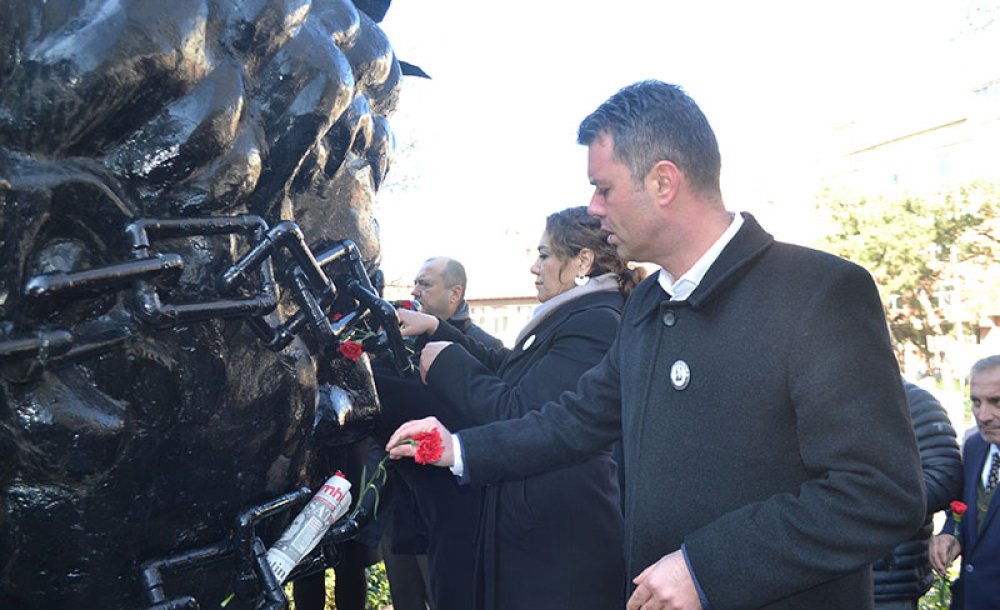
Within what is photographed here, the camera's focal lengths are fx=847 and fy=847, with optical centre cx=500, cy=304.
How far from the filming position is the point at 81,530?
6.40 ft

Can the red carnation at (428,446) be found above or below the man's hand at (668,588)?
above

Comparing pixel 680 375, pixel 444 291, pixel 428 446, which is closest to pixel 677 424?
pixel 680 375

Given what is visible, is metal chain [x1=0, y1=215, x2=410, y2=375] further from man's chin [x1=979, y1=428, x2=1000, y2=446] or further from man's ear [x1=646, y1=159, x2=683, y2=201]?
man's chin [x1=979, y1=428, x2=1000, y2=446]

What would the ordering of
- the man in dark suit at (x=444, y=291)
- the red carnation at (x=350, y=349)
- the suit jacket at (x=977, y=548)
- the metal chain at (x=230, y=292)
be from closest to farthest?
1. the metal chain at (x=230, y=292)
2. the red carnation at (x=350, y=349)
3. the suit jacket at (x=977, y=548)
4. the man in dark suit at (x=444, y=291)

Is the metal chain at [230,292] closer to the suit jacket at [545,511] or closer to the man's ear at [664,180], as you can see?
the suit jacket at [545,511]

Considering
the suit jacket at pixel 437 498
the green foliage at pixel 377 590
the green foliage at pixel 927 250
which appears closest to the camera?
the suit jacket at pixel 437 498

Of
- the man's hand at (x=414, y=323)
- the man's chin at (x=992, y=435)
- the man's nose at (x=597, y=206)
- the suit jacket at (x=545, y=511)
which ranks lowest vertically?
the man's chin at (x=992, y=435)

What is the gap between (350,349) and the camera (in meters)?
2.50

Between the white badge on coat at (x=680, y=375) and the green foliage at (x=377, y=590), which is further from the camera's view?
the green foliage at (x=377, y=590)

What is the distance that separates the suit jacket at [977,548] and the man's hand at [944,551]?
0.11 ft

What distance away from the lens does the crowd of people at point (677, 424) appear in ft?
5.87

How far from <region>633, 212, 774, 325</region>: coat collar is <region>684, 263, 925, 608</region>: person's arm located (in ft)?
0.71

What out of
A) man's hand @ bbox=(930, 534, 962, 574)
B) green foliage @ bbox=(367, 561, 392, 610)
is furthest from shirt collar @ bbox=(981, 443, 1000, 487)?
green foliage @ bbox=(367, 561, 392, 610)

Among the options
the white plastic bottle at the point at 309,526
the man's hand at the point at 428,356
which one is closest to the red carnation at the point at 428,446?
the white plastic bottle at the point at 309,526
